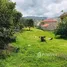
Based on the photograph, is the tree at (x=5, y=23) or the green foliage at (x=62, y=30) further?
the green foliage at (x=62, y=30)

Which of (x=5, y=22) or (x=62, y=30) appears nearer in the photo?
(x=5, y=22)

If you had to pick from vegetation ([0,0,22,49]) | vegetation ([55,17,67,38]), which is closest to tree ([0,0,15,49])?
vegetation ([0,0,22,49])

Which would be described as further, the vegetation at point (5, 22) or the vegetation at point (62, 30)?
the vegetation at point (62, 30)

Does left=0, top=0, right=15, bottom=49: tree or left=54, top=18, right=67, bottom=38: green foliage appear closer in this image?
left=0, top=0, right=15, bottom=49: tree

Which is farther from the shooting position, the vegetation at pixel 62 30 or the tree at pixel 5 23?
the vegetation at pixel 62 30

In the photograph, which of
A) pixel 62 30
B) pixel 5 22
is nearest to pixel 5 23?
pixel 5 22

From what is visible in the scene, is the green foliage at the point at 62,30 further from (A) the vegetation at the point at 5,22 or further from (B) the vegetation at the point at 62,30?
(A) the vegetation at the point at 5,22

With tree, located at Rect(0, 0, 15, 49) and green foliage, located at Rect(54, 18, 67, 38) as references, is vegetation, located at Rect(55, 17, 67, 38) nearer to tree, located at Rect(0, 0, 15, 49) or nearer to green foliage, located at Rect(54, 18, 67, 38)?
green foliage, located at Rect(54, 18, 67, 38)

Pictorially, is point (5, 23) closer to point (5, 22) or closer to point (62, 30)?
point (5, 22)

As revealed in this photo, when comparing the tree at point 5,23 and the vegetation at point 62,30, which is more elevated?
the tree at point 5,23

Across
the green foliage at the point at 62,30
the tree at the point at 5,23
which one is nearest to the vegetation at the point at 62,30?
the green foliage at the point at 62,30

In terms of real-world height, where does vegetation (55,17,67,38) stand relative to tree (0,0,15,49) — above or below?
below

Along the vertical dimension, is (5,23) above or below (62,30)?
above

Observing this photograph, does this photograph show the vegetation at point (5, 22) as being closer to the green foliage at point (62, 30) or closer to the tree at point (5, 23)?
the tree at point (5, 23)
